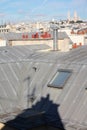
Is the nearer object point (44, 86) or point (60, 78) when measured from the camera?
point (60, 78)

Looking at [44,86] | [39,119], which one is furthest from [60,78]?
[39,119]

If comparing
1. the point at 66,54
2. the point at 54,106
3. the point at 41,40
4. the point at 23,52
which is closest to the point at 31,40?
the point at 41,40

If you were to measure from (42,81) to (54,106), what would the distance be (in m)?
2.56

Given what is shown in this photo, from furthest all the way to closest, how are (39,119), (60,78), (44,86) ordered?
(44,86)
(60,78)
(39,119)

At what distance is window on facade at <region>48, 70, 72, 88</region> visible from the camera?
18.2 metres

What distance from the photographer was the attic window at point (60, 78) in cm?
1820

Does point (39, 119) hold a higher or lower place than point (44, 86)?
lower

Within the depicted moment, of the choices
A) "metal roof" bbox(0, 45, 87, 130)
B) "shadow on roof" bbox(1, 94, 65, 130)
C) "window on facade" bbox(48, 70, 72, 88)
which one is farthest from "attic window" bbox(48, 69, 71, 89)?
"shadow on roof" bbox(1, 94, 65, 130)

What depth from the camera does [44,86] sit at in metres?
19.1

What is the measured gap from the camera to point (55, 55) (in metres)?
21.6

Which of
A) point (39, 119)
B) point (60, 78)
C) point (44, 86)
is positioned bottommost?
point (39, 119)

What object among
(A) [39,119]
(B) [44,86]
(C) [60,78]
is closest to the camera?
(A) [39,119]

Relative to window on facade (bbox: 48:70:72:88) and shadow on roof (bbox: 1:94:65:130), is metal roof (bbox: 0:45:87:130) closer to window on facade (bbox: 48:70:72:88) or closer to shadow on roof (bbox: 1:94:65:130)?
shadow on roof (bbox: 1:94:65:130)

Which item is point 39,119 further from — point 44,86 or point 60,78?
point 60,78
